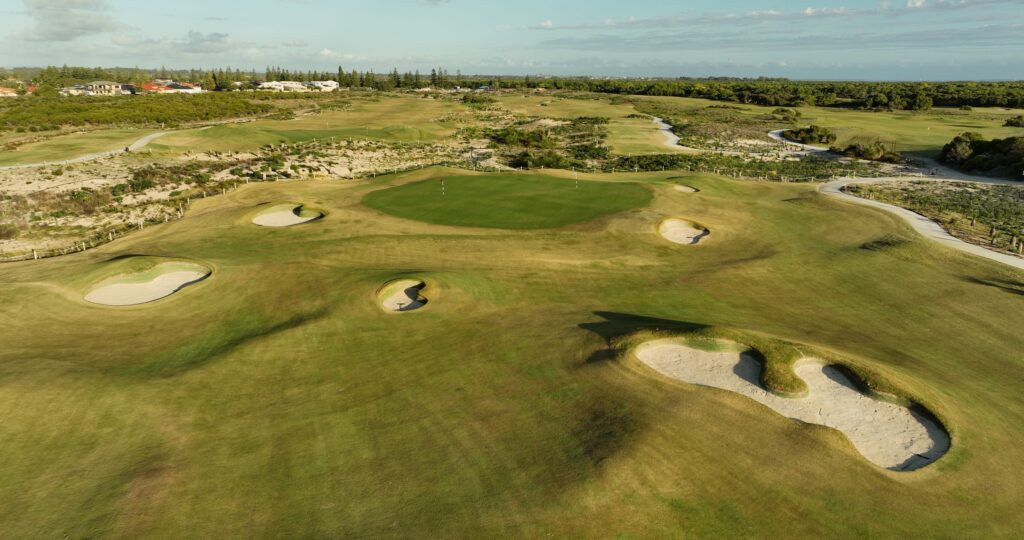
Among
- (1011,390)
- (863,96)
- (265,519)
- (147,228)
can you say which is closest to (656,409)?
(265,519)

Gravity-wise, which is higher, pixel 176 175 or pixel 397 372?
pixel 176 175

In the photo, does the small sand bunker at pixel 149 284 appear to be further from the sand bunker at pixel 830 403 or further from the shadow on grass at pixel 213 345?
the sand bunker at pixel 830 403

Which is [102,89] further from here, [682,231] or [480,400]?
[480,400]

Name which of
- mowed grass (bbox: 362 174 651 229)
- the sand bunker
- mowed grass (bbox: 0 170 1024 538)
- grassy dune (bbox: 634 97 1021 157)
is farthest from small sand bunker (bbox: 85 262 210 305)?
grassy dune (bbox: 634 97 1021 157)

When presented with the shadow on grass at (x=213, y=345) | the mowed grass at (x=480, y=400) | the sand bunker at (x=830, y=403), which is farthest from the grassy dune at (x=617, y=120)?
the shadow on grass at (x=213, y=345)

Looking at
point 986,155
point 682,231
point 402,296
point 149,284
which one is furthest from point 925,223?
point 149,284

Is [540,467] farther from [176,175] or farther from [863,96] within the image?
[863,96]
